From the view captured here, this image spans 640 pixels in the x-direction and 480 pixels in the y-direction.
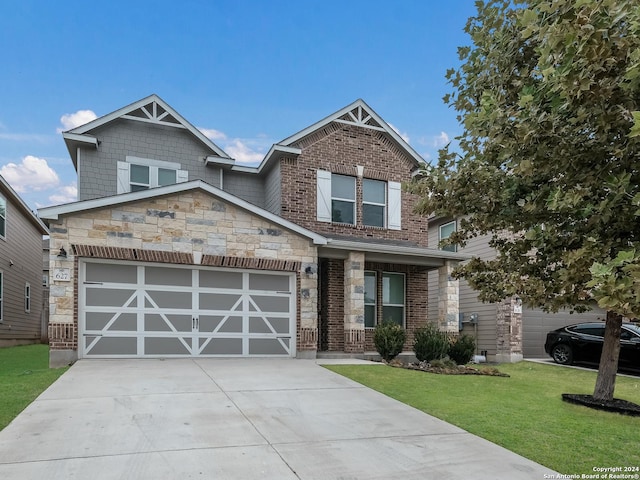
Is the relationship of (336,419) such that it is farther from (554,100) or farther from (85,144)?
(85,144)

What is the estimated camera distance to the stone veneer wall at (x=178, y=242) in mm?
10195

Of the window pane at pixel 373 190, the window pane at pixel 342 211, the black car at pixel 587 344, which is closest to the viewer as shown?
the black car at pixel 587 344

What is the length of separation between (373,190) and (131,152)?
7749 mm

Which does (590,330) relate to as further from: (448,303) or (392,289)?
(392,289)

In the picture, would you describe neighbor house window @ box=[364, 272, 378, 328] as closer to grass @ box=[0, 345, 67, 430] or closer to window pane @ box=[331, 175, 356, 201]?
window pane @ box=[331, 175, 356, 201]

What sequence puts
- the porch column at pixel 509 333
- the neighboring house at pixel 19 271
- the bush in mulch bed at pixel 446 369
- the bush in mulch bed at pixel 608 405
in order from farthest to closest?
1. the neighboring house at pixel 19 271
2. the porch column at pixel 509 333
3. the bush in mulch bed at pixel 446 369
4. the bush in mulch bed at pixel 608 405

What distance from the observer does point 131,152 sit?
1397 cm

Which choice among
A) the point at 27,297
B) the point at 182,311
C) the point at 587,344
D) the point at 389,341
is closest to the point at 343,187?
the point at 389,341

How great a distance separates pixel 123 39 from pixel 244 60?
4805 millimetres

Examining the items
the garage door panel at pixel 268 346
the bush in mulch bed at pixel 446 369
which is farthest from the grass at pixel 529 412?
the garage door panel at pixel 268 346

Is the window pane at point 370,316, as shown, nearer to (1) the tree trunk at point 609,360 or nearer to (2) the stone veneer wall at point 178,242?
(2) the stone veneer wall at point 178,242

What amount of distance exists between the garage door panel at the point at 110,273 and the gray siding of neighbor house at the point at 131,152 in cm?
347

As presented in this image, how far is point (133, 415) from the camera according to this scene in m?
5.95

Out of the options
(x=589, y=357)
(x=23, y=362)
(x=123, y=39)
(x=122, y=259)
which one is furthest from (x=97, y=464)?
(x=123, y=39)
